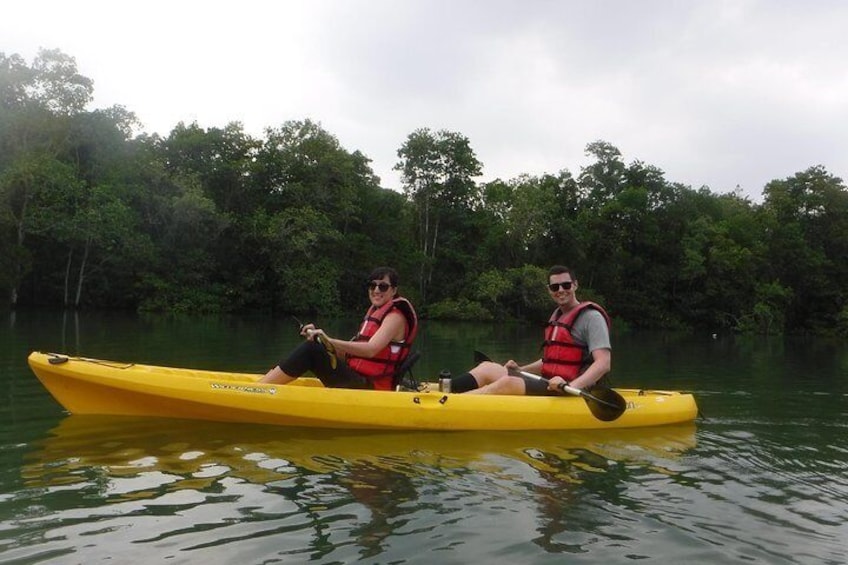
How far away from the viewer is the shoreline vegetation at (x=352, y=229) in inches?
1057

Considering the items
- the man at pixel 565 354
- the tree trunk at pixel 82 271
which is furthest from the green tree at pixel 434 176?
the man at pixel 565 354

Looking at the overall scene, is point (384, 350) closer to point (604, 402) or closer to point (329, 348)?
point (329, 348)

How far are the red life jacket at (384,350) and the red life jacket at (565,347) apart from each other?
1.18 metres

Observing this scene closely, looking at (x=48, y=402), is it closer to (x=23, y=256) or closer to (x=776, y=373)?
(x=776, y=373)

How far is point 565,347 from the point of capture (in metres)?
5.74

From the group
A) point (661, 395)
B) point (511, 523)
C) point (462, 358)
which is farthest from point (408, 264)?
point (511, 523)

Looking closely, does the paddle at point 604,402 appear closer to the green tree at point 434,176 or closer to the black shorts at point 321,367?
the black shorts at point 321,367

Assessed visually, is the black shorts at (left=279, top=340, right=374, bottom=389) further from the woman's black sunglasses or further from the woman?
the woman's black sunglasses

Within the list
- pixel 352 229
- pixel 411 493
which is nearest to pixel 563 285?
pixel 411 493

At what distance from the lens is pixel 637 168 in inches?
1631

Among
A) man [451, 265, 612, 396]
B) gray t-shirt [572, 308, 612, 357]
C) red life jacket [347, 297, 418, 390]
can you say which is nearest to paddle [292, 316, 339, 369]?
red life jacket [347, 297, 418, 390]

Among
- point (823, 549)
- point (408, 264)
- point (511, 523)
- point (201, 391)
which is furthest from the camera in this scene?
point (408, 264)

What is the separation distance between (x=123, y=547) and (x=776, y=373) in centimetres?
1210

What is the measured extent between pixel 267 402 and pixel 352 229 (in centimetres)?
3128
